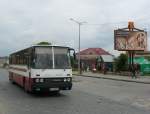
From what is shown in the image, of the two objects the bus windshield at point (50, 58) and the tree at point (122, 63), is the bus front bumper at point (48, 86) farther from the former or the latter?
the tree at point (122, 63)

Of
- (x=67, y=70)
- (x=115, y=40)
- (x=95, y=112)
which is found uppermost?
(x=115, y=40)

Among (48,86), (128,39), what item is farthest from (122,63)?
(48,86)

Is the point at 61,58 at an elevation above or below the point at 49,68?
above

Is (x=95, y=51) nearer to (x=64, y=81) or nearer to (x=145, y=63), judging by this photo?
(x=145, y=63)

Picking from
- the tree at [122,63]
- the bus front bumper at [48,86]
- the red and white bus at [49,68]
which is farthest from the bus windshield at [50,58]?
the tree at [122,63]

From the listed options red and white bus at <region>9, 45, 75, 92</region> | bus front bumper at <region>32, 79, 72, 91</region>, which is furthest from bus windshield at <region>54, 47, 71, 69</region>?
bus front bumper at <region>32, 79, 72, 91</region>

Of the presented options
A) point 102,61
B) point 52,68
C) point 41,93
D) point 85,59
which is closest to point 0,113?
point 52,68

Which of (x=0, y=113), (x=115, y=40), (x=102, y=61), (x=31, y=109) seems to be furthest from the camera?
(x=102, y=61)

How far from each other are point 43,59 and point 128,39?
4177 cm

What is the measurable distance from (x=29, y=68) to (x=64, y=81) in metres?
2.03

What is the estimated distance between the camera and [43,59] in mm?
19469

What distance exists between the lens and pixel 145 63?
6081cm

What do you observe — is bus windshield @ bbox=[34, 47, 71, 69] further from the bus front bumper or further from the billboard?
the billboard

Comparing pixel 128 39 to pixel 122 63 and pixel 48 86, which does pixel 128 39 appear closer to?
pixel 122 63
